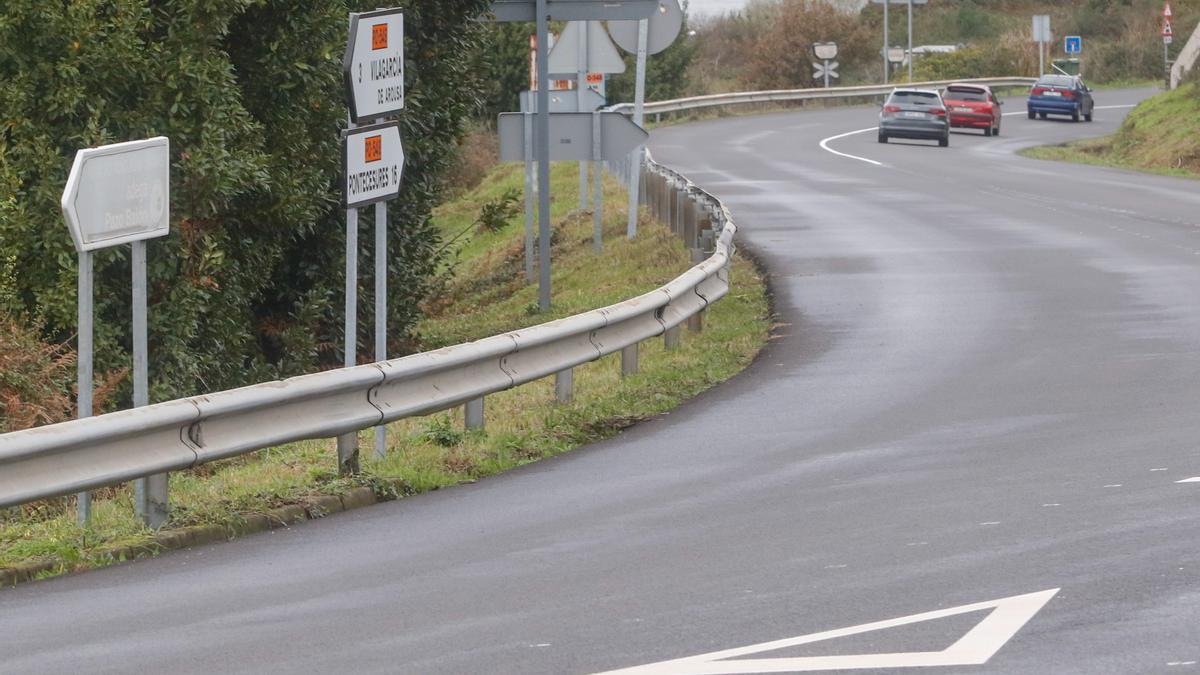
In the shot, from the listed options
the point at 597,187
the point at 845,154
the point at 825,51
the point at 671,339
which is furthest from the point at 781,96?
the point at 671,339

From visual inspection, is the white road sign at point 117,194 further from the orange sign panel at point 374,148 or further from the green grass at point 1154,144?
the green grass at point 1154,144

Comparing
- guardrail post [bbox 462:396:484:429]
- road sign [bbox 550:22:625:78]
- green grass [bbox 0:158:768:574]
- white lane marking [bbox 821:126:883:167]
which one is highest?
road sign [bbox 550:22:625:78]

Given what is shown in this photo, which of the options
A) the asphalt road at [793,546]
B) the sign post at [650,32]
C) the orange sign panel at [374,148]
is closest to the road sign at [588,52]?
the sign post at [650,32]

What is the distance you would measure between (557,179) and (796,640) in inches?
1483

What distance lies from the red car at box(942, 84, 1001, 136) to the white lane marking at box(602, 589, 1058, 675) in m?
50.1

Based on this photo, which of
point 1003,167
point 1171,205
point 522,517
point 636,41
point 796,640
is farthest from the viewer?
point 1003,167

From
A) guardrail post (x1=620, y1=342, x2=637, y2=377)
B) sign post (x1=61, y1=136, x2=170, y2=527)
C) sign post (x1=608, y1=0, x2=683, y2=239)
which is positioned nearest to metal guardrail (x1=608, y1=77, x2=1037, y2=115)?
sign post (x1=608, y1=0, x2=683, y2=239)

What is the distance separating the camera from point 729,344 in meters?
16.1

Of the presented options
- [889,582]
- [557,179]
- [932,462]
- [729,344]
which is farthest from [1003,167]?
[889,582]

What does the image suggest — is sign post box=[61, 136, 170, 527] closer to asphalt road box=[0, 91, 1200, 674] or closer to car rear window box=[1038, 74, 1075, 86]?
asphalt road box=[0, 91, 1200, 674]

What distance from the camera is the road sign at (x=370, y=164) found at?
10.3 metres

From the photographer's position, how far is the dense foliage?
15.0m

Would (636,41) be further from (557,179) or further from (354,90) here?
(557,179)

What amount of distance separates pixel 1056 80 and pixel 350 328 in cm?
5350
